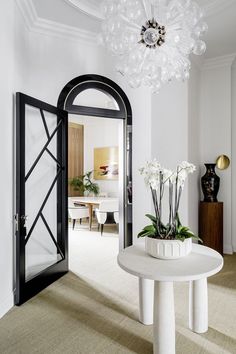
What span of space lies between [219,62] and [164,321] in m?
4.09

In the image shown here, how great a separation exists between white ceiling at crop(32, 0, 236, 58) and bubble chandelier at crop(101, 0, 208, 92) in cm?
108

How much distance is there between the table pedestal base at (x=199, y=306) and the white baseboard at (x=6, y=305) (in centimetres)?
171

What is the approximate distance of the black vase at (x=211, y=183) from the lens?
13.9 feet

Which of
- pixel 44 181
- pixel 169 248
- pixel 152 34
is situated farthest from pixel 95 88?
pixel 169 248

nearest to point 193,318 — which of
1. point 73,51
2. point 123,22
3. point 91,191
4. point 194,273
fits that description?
point 194,273

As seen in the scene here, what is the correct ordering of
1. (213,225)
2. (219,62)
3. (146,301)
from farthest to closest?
(219,62)
(213,225)
(146,301)

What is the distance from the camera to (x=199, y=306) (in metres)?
2.20

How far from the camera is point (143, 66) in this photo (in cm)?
239

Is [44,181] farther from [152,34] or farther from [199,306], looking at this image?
[199,306]

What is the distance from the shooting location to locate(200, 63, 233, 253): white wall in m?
4.44

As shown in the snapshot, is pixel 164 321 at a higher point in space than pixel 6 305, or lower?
higher

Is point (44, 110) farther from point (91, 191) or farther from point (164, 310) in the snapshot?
point (91, 191)

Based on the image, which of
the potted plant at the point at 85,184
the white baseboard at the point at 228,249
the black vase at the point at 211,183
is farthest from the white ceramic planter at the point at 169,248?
the potted plant at the point at 85,184

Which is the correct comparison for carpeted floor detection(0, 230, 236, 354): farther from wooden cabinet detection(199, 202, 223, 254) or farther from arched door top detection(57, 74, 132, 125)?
arched door top detection(57, 74, 132, 125)
